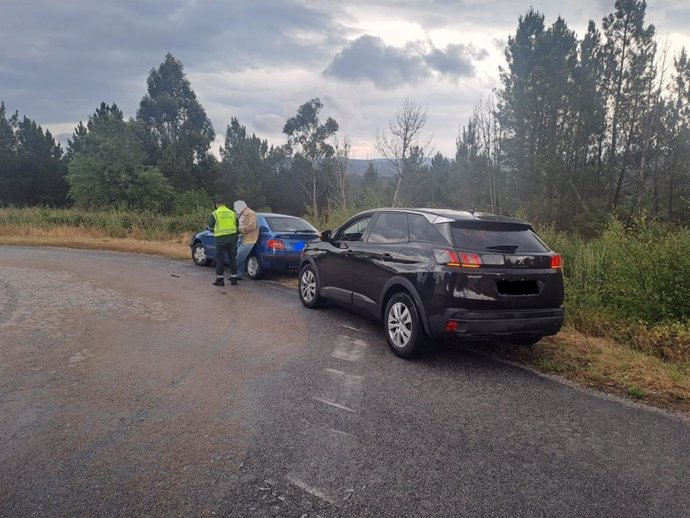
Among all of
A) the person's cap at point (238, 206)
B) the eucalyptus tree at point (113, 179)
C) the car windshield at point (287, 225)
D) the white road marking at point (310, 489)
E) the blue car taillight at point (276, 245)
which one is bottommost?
the white road marking at point (310, 489)

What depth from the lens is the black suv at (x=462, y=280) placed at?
4.91m

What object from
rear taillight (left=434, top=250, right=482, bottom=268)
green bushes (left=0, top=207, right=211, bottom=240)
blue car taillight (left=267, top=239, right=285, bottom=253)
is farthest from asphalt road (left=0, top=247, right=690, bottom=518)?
green bushes (left=0, top=207, right=211, bottom=240)

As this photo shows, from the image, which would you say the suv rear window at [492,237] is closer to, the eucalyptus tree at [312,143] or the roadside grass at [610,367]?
the roadside grass at [610,367]

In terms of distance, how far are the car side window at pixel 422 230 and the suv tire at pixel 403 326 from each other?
676 millimetres

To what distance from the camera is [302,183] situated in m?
63.2

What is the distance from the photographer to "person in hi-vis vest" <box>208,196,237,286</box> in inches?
400

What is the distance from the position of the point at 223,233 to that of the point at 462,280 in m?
6.55

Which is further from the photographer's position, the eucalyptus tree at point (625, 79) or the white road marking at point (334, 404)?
the eucalyptus tree at point (625, 79)

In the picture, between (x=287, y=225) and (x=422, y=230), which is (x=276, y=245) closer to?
(x=287, y=225)

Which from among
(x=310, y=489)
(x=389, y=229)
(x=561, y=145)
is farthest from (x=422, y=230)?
(x=561, y=145)

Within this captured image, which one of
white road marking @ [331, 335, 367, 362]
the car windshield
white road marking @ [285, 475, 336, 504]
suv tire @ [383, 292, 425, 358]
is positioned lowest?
white road marking @ [285, 475, 336, 504]

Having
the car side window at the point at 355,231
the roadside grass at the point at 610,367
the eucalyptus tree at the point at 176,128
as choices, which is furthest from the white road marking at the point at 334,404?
the eucalyptus tree at the point at 176,128

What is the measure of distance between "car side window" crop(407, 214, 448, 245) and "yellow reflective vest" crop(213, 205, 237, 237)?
17.4 feet

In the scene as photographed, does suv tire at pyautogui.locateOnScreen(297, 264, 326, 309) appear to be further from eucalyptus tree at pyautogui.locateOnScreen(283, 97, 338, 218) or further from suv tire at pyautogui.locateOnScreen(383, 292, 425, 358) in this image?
Answer: eucalyptus tree at pyautogui.locateOnScreen(283, 97, 338, 218)
